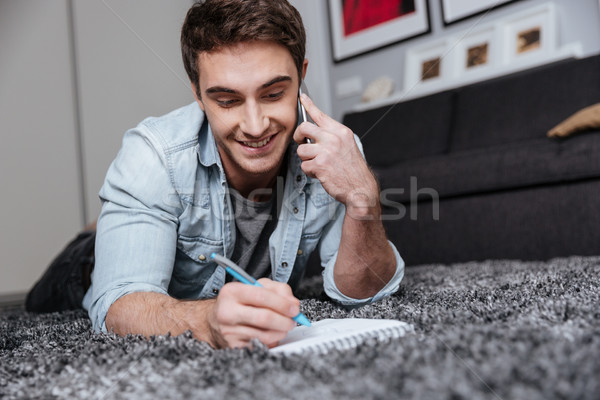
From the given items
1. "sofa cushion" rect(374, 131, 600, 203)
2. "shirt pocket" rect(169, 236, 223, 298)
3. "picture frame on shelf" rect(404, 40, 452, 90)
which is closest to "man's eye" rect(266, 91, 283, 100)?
"shirt pocket" rect(169, 236, 223, 298)

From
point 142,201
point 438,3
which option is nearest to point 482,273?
point 142,201

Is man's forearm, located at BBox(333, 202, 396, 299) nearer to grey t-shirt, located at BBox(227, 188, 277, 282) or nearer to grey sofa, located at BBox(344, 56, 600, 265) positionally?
grey t-shirt, located at BBox(227, 188, 277, 282)

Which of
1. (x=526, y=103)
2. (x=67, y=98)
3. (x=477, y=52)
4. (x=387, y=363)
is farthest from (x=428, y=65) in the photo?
(x=387, y=363)

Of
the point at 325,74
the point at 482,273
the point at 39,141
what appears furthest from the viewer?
the point at 325,74

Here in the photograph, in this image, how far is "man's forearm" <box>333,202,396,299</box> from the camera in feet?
2.74

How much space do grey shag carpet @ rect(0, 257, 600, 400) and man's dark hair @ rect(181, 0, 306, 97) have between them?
1.64ft

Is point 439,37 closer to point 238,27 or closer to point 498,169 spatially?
point 498,169

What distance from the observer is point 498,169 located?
1572 millimetres

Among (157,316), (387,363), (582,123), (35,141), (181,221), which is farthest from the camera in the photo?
(35,141)

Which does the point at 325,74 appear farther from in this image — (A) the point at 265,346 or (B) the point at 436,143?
(A) the point at 265,346

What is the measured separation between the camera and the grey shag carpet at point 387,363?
370 mm

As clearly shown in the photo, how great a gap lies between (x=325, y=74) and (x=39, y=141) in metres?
1.70

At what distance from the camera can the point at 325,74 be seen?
3.24m

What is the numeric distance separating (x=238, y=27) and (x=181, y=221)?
0.35 meters
